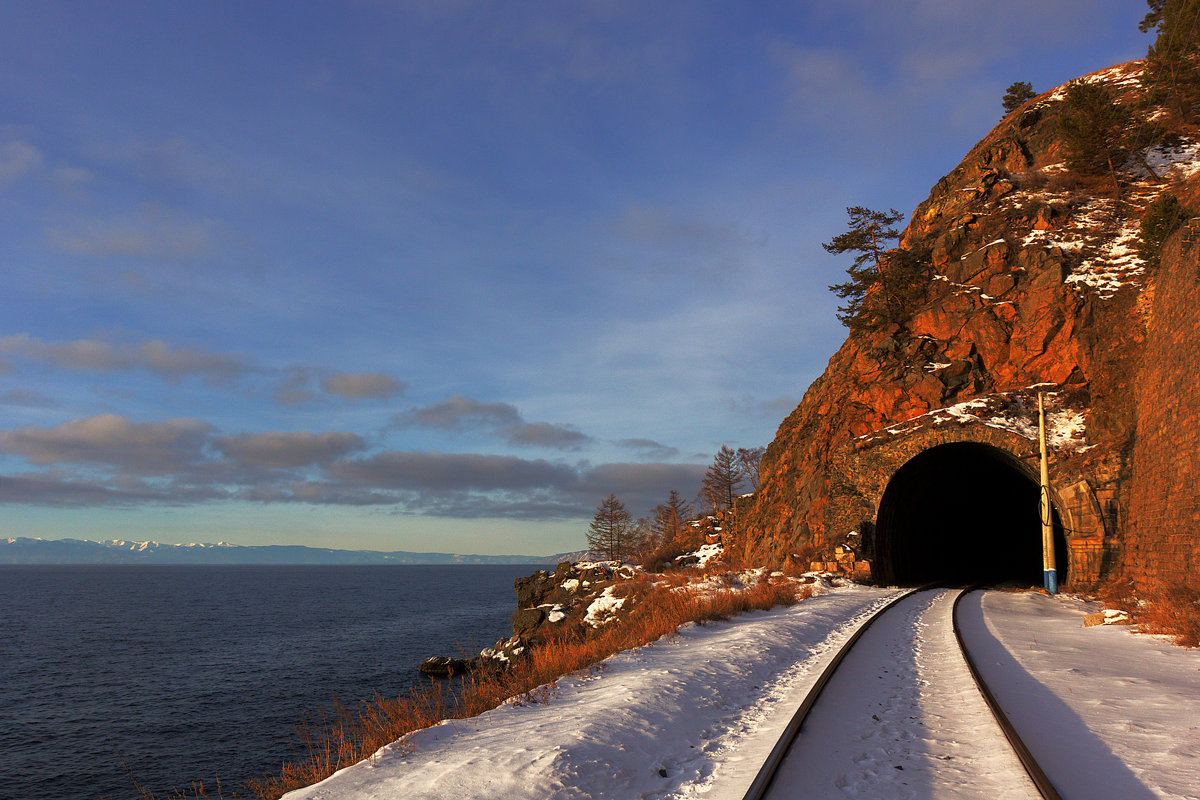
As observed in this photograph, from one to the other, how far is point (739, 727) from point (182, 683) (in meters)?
38.9

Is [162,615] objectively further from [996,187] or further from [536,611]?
[996,187]

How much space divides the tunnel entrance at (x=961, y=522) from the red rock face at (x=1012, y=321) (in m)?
2.94

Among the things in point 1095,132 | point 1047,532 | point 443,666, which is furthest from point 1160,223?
point 443,666

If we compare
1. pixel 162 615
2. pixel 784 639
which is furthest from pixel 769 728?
pixel 162 615

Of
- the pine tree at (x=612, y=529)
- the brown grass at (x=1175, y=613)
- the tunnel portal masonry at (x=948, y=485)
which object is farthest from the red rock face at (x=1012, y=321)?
the pine tree at (x=612, y=529)

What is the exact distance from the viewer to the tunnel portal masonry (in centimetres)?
2341

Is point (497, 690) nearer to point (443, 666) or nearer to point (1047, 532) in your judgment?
point (1047, 532)

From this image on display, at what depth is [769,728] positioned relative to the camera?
22.4 feet

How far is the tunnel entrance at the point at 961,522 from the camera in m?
30.8

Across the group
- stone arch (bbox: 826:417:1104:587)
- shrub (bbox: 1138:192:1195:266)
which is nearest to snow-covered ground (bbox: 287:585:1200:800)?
stone arch (bbox: 826:417:1104:587)

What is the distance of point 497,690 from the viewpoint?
8.84 m

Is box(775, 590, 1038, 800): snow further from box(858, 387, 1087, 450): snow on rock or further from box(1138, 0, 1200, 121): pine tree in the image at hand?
box(1138, 0, 1200, 121): pine tree

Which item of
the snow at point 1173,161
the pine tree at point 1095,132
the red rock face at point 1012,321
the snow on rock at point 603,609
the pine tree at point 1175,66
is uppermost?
the pine tree at point 1175,66

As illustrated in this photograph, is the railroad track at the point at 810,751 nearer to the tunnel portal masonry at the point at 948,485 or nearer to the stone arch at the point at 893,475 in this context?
the tunnel portal masonry at the point at 948,485
